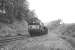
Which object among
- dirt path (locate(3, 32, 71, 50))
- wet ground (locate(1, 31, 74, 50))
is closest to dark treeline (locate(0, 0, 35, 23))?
wet ground (locate(1, 31, 74, 50))

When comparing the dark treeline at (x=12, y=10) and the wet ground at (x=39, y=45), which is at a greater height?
the dark treeline at (x=12, y=10)

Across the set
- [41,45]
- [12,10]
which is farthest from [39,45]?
[12,10]

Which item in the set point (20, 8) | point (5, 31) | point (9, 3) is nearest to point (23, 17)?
point (20, 8)

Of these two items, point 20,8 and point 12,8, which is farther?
point 20,8

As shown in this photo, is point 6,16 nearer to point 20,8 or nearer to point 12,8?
point 12,8

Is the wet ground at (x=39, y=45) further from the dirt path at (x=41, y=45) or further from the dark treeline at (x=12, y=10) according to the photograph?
the dark treeline at (x=12, y=10)

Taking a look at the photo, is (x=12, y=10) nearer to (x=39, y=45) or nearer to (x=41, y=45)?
(x=39, y=45)

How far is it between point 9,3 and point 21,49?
9603mm

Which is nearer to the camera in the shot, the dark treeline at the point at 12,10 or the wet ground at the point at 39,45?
the wet ground at the point at 39,45

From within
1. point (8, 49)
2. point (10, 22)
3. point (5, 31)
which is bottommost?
point (8, 49)

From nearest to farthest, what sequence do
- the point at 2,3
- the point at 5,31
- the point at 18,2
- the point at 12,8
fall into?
the point at 5,31 < the point at 2,3 < the point at 12,8 < the point at 18,2

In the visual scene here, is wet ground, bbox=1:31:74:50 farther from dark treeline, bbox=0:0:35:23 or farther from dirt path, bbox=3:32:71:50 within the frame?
dark treeline, bbox=0:0:35:23

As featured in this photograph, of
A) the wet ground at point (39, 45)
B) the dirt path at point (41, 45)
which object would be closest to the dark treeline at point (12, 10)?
the wet ground at point (39, 45)

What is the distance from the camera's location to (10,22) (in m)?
14.3
